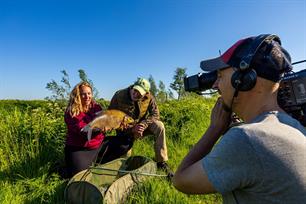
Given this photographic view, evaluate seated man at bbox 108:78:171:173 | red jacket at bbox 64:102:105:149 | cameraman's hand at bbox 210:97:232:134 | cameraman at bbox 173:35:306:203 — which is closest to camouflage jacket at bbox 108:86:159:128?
seated man at bbox 108:78:171:173

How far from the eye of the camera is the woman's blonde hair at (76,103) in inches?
215

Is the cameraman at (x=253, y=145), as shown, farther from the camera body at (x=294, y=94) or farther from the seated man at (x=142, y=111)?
the seated man at (x=142, y=111)

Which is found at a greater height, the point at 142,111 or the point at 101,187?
the point at 142,111

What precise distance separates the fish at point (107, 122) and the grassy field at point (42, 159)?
27.6 inches

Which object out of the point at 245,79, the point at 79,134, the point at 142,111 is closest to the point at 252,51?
the point at 245,79

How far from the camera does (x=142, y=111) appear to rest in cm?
634

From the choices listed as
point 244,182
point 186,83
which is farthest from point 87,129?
point 244,182

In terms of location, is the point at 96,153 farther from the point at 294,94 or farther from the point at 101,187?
the point at 294,94

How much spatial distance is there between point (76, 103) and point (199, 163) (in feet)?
14.0

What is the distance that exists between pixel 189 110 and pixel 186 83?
6.14 m

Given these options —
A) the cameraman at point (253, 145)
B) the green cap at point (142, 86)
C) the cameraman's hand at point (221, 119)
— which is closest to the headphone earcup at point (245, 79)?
the cameraman at point (253, 145)

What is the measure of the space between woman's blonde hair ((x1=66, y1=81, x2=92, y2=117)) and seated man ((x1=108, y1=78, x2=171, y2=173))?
29.3 inches

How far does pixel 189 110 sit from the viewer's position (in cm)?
836

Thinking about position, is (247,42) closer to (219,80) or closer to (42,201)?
(219,80)
